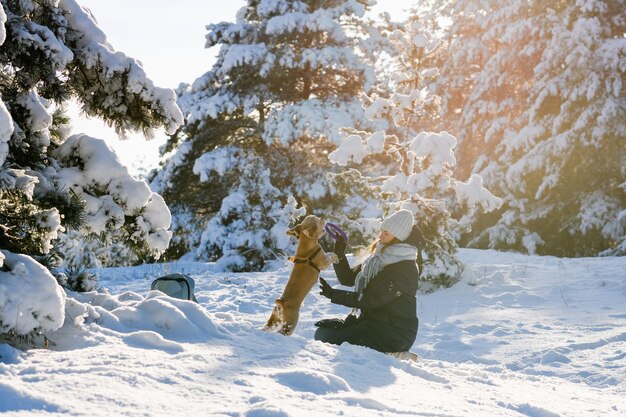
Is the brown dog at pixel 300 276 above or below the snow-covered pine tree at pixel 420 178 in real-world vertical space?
below

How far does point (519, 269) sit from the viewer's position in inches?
428

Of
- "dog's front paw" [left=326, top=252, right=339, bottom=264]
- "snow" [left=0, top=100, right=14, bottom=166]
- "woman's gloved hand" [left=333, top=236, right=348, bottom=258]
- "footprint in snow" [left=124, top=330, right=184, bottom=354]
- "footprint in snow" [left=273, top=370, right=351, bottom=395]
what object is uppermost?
"snow" [left=0, top=100, right=14, bottom=166]

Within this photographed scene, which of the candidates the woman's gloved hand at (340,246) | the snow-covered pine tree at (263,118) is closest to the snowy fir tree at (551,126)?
the snow-covered pine tree at (263,118)

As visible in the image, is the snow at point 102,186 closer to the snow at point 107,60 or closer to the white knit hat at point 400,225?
the snow at point 107,60

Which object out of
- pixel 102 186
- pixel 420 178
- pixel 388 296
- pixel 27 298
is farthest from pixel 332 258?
pixel 420 178

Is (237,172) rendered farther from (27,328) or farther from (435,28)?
(27,328)

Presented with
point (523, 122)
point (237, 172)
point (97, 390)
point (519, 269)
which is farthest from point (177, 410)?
point (523, 122)

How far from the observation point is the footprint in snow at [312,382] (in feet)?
9.95

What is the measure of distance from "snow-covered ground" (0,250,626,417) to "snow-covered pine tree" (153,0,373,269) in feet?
25.9

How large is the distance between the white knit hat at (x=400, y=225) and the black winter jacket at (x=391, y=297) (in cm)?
25

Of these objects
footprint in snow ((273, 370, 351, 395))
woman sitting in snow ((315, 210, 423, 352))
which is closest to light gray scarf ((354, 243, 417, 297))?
woman sitting in snow ((315, 210, 423, 352))

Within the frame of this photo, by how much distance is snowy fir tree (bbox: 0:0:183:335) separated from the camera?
3494mm

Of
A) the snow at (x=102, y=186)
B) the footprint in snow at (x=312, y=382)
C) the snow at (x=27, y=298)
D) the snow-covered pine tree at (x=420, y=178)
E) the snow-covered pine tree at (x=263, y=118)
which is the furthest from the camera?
the snow-covered pine tree at (x=263, y=118)

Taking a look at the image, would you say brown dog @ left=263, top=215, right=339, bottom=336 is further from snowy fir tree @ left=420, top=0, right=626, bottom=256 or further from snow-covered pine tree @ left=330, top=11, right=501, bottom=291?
snowy fir tree @ left=420, top=0, right=626, bottom=256
